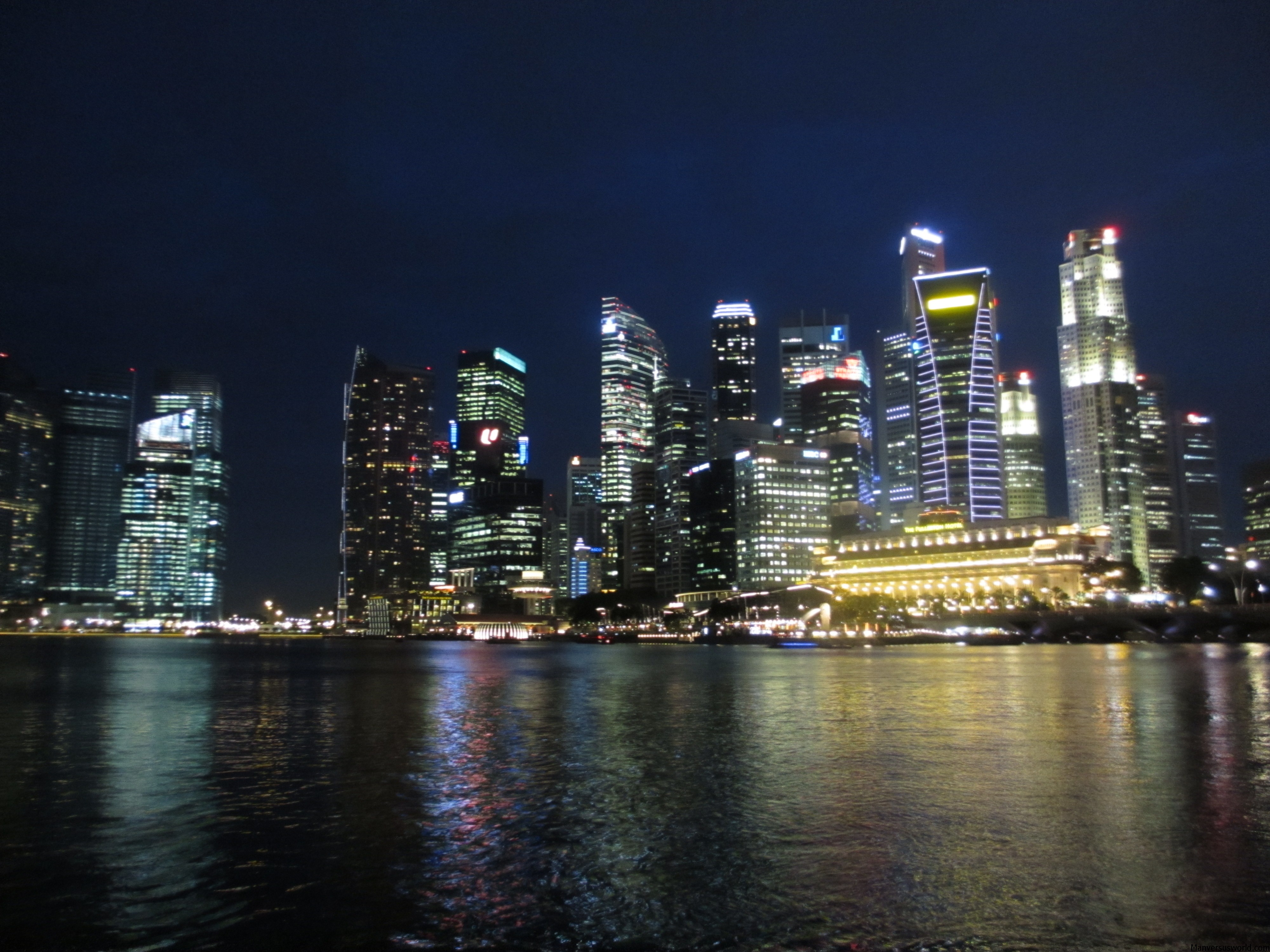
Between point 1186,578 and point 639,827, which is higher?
point 1186,578

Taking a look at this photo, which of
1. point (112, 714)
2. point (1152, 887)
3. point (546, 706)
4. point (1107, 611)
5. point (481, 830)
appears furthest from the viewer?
point (1107, 611)

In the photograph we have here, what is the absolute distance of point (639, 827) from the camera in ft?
60.6

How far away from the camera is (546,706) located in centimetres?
4566

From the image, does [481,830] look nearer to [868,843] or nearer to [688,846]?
[688,846]

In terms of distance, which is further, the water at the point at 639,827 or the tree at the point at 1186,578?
the tree at the point at 1186,578

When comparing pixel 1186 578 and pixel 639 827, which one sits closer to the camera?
pixel 639 827

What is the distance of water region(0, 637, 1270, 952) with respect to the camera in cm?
1253

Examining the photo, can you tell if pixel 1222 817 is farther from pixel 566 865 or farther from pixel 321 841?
pixel 321 841

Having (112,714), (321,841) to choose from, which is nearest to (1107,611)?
(112,714)

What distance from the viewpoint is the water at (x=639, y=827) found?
12.5 meters

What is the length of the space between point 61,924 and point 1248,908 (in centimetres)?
1579

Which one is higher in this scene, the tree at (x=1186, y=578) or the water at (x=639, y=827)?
the tree at (x=1186, y=578)

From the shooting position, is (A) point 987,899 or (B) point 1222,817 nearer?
(A) point 987,899

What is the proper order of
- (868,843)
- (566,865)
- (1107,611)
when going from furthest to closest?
(1107,611) → (868,843) → (566,865)
